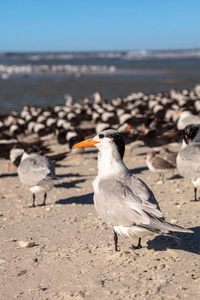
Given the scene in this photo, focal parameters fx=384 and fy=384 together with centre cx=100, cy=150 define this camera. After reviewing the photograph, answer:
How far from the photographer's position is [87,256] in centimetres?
508

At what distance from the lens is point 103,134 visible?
4996mm

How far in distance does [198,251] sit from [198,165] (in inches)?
102

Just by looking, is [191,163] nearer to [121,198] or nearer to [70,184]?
[121,198]

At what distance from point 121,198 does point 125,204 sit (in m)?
0.10

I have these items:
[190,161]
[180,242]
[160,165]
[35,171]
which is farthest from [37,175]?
[180,242]

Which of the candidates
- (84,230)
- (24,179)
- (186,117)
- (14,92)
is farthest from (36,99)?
(84,230)

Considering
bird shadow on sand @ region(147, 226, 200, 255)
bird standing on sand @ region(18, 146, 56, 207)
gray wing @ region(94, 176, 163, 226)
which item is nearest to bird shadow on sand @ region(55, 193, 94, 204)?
bird standing on sand @ region(18, 146, 56, 207)

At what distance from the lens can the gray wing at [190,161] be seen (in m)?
7.17

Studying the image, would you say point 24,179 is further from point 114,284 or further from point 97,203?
point 114,284

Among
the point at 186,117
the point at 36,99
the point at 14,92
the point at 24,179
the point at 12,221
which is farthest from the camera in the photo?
the point at 14,92

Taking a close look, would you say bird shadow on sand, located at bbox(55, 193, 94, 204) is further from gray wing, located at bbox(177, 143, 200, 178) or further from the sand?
gray wing, located at bbox(177, 143, 200, 178)

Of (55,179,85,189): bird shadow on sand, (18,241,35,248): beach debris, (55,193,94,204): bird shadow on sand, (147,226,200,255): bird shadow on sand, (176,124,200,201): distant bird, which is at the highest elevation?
(176,124,200,201): distant bird

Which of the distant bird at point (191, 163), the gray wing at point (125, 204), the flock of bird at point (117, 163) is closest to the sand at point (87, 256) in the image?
the flock of bird at point (117, 163)

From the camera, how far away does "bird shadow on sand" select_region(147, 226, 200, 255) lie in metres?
4.93
